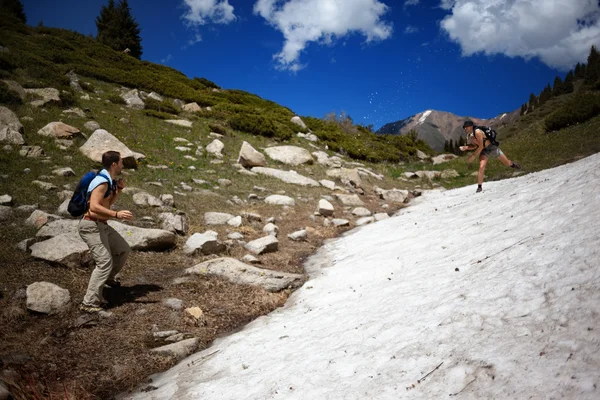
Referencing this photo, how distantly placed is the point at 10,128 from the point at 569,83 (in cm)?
13102

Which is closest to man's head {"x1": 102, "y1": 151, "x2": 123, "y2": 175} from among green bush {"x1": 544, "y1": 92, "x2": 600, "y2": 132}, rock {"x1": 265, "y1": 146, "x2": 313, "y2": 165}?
rock {"x1": 265, "y1": 146, "x2": 313, "y2": 165}

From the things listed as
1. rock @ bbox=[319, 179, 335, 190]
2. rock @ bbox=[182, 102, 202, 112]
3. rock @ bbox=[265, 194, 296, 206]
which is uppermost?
rock @ bbox=[182, 102, 202, 112]

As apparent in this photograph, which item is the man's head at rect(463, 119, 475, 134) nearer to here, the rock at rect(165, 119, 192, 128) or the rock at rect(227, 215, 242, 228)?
the rock at rect(227, 215, 242, 228)

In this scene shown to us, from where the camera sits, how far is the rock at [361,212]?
12966 millimetres

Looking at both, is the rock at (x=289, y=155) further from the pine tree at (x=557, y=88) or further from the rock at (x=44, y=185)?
the pine tree at (x=557, y=88)

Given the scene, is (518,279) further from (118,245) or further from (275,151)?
(275,151)

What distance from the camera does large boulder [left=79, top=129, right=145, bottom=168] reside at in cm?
1314

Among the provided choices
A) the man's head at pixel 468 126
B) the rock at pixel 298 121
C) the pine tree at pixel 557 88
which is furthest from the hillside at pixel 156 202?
the pine tree at pixel 557 88

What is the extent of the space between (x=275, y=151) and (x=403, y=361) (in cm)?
1805

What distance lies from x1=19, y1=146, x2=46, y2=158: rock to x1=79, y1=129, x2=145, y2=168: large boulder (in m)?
1.44

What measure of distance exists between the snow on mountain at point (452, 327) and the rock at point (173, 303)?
1337 millimetres

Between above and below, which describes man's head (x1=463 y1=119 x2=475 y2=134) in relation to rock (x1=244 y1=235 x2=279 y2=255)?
above

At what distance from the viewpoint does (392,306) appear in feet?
14.1

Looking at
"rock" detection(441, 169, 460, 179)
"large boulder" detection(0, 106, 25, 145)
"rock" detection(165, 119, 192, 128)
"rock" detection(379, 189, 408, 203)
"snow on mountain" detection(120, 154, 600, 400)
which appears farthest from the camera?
"rock" detection(165, 119, 192, 128)
